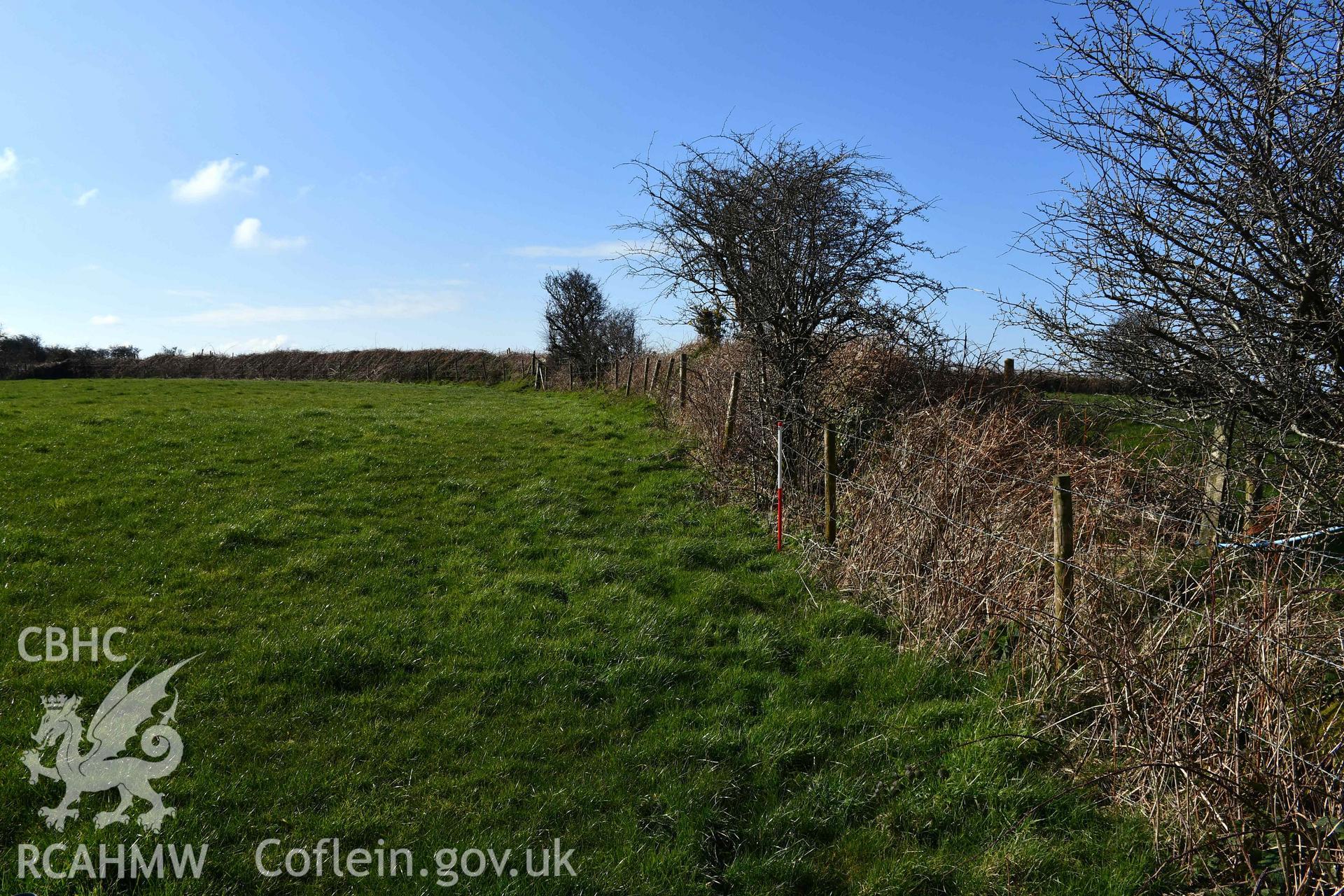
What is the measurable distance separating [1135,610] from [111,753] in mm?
6100

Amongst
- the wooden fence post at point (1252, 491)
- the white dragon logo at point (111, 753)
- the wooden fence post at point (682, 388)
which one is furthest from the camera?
the wooden fence post at point (682, 388)

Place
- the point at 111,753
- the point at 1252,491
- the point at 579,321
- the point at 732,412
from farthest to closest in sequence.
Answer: the point at 579,321, the point at 732,412, the point at 1252,491, the point at 111,753

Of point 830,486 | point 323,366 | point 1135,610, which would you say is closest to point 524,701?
point 1135,610

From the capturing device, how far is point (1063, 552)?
4680 mm

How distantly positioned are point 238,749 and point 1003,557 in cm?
513

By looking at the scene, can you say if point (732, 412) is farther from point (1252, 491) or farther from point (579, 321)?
point (579, 321)

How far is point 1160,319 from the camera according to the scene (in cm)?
468

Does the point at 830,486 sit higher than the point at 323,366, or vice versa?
the point at 323,366

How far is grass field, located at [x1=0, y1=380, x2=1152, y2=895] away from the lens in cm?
356

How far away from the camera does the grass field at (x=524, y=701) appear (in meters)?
3.56

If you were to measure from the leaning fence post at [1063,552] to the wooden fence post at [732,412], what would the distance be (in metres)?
6.85

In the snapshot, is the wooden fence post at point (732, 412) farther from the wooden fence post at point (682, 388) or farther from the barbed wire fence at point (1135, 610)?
the wooden fence post at point (682, 388)

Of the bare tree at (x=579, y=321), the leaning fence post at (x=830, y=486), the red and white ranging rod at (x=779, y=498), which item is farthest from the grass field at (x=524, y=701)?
the bare tree at (x=579, y=321)

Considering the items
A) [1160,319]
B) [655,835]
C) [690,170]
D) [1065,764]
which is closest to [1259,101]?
[1160,319]
